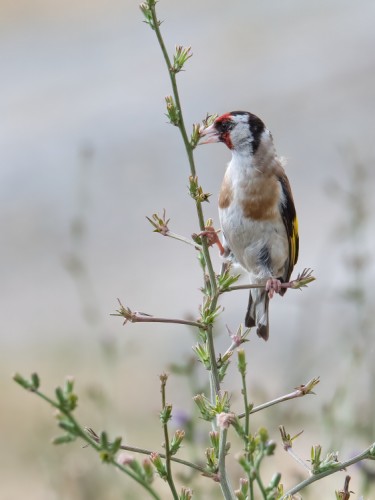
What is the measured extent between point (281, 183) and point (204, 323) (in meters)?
1.72

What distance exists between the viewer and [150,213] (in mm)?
16688

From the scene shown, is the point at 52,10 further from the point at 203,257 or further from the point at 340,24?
the point at 203,257

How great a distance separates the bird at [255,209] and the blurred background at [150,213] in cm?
56

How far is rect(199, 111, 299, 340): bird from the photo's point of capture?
4.24 m

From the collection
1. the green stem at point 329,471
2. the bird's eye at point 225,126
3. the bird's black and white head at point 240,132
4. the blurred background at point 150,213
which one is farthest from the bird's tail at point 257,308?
the green stem at point 329,471

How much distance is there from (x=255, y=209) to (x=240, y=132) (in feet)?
A: 0.99

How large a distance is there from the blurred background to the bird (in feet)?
1.82

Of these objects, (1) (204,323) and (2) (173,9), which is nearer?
(1) (204,323)

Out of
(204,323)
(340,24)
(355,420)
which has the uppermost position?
(340,24)

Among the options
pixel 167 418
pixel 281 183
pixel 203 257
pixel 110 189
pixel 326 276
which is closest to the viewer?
pixel 167 418

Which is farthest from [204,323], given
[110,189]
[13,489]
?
[110,189]

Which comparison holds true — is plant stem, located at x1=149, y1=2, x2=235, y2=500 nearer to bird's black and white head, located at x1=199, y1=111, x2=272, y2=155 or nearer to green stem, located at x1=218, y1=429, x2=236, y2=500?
green stem, located at x1=218, y1=429, x2=236, y2=500

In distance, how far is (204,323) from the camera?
285 cm

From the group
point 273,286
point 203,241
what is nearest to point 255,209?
point 273,286
